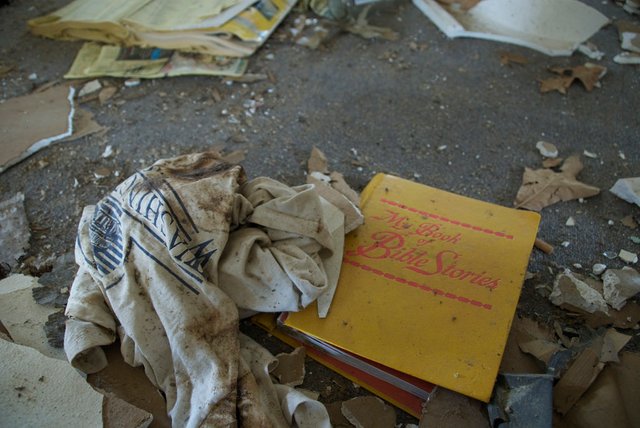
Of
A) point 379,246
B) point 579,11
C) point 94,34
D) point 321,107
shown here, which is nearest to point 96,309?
point 379,246

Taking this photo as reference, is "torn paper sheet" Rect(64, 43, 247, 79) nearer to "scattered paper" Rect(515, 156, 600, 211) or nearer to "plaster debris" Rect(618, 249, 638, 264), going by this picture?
"scattered paper" Rect(515, 156, 600, 211)

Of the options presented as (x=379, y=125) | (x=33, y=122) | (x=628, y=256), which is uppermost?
(x=33, y=122)

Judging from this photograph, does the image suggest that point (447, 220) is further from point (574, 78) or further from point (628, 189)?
point (574, 78)

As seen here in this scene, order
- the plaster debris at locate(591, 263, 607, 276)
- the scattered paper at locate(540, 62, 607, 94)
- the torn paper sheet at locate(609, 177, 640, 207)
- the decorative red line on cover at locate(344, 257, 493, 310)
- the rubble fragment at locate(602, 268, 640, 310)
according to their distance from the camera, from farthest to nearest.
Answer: the scattered paper at locate(540, 62, 607, 94)
the torn paper sheet at locate(609, 177, 640, 207)
the plaster debris at locate(591, 263, 607, 276)
the rubble fragment at locate(602, 268, 640, 310)
the decorative red line on cover at locate(344, 257, 493, 310)

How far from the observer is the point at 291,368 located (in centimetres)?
140

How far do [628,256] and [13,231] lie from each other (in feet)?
7.20

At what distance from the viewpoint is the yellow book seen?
1326 mm

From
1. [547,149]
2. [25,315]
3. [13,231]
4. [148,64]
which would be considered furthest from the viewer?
[148,64]

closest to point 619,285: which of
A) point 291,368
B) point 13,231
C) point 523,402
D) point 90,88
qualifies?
point 523,402

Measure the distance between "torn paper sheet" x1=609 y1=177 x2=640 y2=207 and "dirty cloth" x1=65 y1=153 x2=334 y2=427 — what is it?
3.97 feet

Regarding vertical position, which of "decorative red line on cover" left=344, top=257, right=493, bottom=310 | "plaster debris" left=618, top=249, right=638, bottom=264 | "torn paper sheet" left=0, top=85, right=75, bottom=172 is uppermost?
"torn paper sheet" left=0, top=85, right=75, bottom=172

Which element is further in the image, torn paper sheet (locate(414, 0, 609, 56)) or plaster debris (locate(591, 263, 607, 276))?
torn paper sheet (locate(414, 0, 609, 56))

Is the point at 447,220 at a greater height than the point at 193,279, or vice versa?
the point at 193,279

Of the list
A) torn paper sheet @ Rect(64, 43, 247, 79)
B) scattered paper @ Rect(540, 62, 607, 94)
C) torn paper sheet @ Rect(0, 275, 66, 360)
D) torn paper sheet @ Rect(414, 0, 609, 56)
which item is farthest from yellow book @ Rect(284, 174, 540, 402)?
torn paper sheet @ Rect(414, 0, 609, 56)
